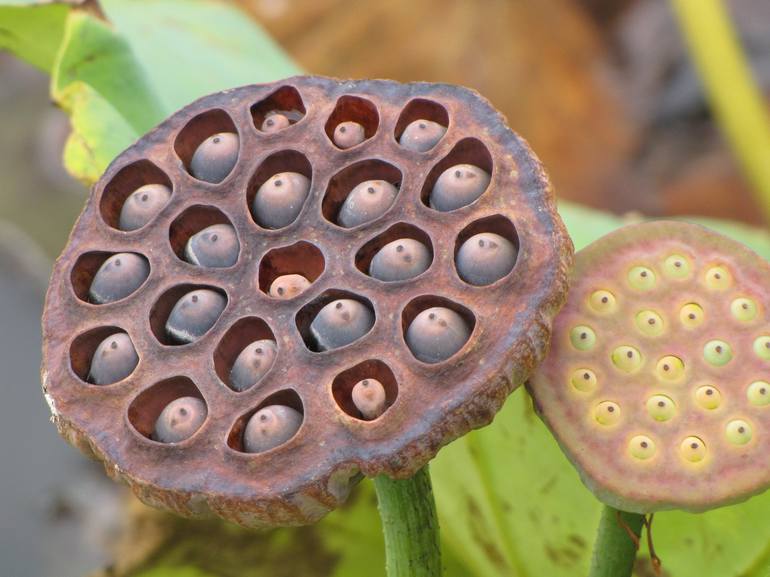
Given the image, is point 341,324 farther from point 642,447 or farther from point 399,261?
point 642,447

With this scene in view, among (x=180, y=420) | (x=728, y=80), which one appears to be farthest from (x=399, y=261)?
(x=728, y=80)

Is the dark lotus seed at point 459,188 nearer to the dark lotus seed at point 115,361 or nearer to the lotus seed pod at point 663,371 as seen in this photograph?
the lotus seed pod at point 663,371

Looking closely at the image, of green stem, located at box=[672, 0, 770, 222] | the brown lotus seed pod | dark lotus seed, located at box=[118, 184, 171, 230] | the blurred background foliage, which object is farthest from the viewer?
green stem, located at box=[672, 0, 770, 222]

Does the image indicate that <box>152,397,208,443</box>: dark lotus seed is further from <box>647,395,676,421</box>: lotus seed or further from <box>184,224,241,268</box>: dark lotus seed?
<box>647,395,676,421</box>: lotus seed

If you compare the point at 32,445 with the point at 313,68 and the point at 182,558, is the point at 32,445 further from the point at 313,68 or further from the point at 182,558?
the point at 182,558

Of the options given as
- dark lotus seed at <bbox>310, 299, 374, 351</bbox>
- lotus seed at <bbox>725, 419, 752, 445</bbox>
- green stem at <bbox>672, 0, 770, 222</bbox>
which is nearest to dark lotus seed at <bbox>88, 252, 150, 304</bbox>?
dark lotus seed at <bbox>310, 299, 374, 351</bbox>

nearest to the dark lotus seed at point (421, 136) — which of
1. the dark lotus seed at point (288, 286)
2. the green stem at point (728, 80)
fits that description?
the dark lotus seed at point (288, 286)
